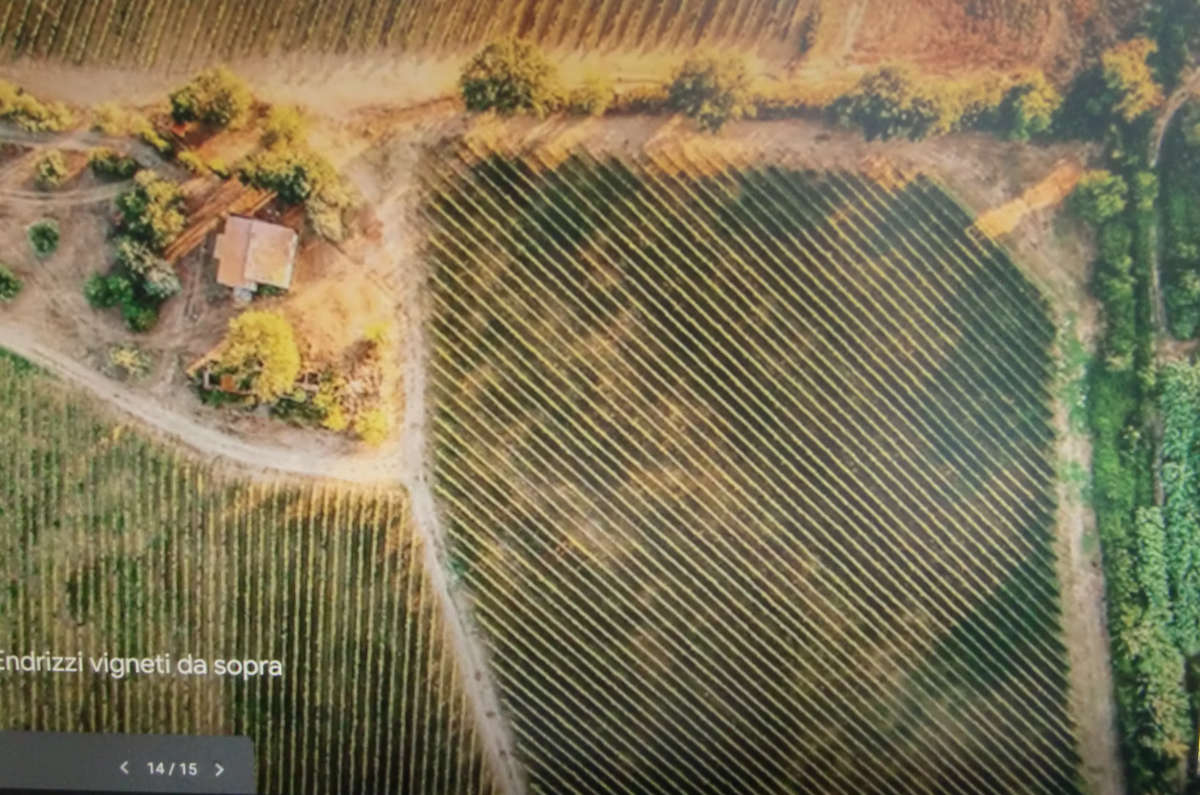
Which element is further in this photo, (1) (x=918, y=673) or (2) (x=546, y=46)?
(1) (x=918, y=673)

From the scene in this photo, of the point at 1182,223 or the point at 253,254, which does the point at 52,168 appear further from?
the point at 1182,223

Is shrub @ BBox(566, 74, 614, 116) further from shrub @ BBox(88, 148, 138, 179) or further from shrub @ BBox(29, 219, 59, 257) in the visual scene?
shrub @ BBox(29, 219, 59, 257)

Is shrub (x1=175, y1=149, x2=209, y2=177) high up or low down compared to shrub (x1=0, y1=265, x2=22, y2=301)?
up

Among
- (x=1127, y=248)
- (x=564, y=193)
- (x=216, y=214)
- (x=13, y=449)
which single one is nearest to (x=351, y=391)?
(x=216, y=214)

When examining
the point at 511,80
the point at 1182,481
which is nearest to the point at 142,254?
the point at 511,80

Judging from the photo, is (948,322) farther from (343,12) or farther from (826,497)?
(343,12)

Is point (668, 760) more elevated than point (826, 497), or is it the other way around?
point (826, 497)

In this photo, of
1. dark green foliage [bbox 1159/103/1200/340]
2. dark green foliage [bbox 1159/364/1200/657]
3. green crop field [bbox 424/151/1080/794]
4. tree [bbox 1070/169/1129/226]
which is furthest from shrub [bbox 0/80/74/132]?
dark green foliage [bbox 1159/364/1200/657]
